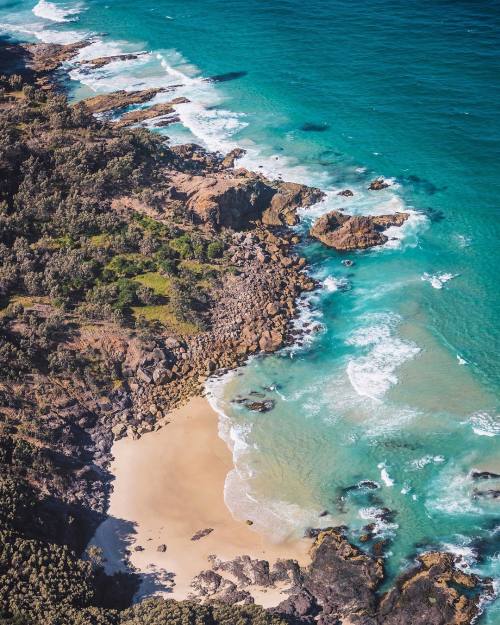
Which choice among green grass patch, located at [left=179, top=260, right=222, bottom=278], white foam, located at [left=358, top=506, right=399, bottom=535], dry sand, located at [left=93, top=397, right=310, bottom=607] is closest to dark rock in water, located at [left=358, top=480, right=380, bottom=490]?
white foam, located at [left=358, top=506, right=399, bottom=535]

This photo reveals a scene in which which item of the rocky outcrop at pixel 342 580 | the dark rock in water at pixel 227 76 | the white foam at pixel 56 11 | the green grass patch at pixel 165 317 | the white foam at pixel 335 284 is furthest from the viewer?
the white foam at pixel 56 11

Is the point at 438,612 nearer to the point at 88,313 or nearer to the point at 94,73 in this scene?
the point at 88,313

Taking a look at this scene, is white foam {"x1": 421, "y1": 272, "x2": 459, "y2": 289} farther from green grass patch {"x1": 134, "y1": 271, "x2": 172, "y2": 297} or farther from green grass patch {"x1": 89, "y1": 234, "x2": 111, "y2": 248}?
green grass patch {"x1": 89, "y1": 234, "x2": 111, "y2": 248}

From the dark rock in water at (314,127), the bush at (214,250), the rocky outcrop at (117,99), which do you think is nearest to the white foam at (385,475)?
the bush at (214,250)

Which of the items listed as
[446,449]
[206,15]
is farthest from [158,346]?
[206,15]

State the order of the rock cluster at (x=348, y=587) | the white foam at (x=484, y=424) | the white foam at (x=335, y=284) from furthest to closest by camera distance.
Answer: the white foam at (x=335, y=284), the white foam at (x=484, y=424), the rock cluster at (x=348, y=587)

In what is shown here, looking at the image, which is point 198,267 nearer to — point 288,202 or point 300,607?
point 288,202

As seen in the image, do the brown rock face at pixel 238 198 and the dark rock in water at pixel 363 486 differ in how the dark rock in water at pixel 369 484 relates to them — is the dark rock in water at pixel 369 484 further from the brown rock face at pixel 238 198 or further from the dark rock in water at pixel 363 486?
the brown rock face at pixel 238 198
